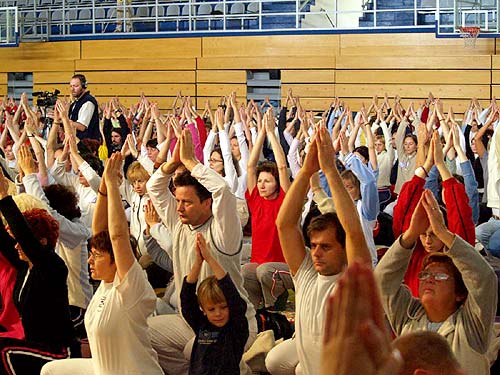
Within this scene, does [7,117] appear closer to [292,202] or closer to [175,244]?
[175,244]

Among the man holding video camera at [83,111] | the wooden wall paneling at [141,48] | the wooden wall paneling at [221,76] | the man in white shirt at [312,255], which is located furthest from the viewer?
the wooden wall paneling at [141,48]

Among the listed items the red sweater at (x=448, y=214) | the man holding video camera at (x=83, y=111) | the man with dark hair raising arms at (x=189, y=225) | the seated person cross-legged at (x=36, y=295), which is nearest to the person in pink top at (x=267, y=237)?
the red sweater at (x=448, y=214)

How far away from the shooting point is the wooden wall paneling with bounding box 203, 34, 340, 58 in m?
15.6

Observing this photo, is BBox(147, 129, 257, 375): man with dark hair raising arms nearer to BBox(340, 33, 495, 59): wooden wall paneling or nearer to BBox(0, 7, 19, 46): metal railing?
BBox(340, 33, 495, 59): wooden wall paneling

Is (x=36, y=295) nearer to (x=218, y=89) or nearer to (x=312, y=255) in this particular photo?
(x=312, y=255)

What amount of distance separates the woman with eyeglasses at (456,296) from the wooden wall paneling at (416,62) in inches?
479

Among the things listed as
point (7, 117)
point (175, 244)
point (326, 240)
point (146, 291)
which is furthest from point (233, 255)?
point (7, 117)

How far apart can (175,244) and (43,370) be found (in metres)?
0.85

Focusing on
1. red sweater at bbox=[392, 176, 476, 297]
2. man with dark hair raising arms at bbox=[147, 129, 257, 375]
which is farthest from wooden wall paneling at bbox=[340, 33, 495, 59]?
man with dark hair raising arms at bbox=[147, 129, 257, 375]

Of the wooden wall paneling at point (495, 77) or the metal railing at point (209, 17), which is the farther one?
the metal railing at point (209, 17)

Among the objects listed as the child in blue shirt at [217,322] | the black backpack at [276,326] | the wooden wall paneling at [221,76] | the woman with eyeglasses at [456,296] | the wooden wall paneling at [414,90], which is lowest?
the black backpack at [276,326]

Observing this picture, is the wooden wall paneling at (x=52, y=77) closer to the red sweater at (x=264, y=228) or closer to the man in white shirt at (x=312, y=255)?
the red sweater at (x=264, y=228)

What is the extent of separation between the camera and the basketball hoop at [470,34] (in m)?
14.5

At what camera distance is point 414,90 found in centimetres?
1504
